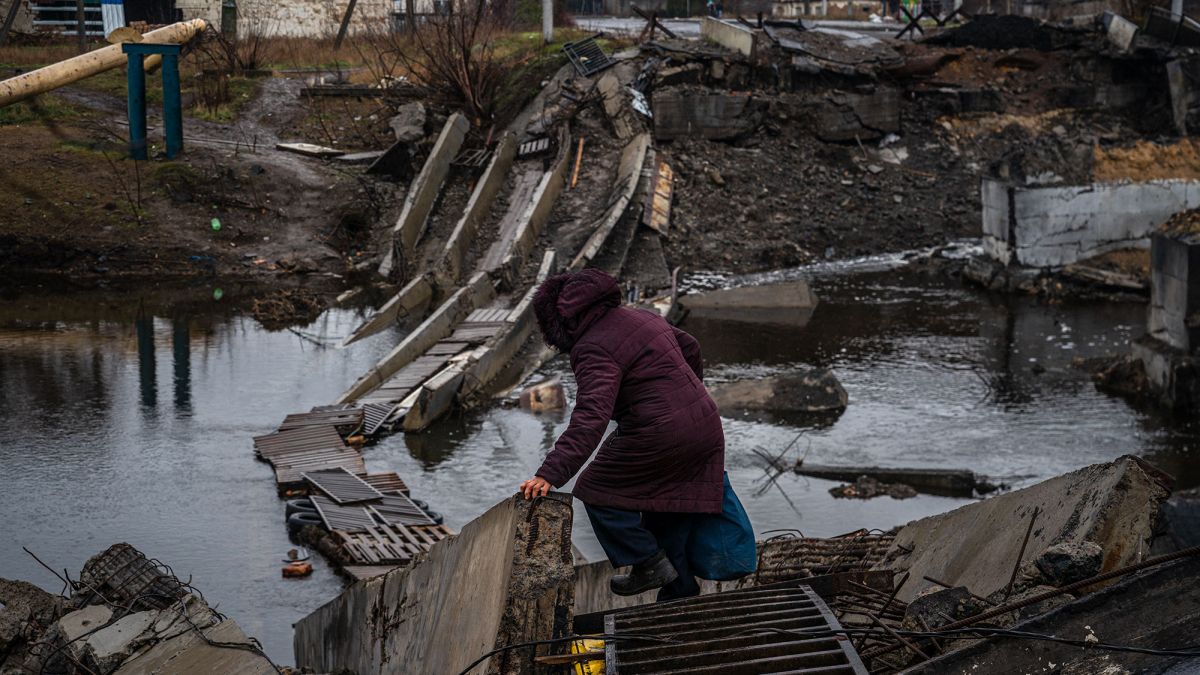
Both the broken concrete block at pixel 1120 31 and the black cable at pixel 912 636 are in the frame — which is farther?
the broken concrete block at pixel 1120 31

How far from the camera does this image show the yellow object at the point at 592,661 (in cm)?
370

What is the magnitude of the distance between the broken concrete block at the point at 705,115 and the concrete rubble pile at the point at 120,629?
54.2 feet

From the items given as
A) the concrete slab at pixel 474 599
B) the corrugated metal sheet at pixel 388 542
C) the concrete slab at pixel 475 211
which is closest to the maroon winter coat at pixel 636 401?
the concrete slab at pixel 474 599

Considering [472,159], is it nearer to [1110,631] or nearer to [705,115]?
[705,115]

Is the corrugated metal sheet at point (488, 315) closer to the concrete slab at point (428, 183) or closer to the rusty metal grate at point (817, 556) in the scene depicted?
the concrete slab at point (428, 183)

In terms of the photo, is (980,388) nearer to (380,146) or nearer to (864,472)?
(864,472)

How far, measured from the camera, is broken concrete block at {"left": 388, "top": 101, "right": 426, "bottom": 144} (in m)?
20.9

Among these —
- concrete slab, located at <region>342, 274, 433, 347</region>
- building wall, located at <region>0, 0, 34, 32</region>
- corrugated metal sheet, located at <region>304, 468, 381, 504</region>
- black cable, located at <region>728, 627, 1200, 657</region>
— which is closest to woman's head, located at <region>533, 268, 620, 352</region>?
black cable, located at <region>728, 627, 1200, 657</region>

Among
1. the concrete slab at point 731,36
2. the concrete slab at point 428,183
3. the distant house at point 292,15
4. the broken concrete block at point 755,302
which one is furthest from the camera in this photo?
the distant house at point 292,15

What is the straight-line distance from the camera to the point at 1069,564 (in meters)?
3.95

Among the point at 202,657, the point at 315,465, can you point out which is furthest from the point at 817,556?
the point at 315,465

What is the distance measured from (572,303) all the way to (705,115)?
1819cm

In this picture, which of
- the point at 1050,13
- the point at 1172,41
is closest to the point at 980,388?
the point at 1172,41

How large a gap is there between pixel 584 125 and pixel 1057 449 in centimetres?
1226
